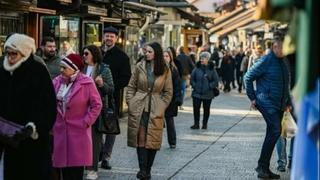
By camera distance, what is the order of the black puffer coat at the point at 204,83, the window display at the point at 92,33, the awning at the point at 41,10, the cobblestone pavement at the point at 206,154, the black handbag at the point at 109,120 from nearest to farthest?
the black handbag at the point at 109,120 → the cobblestone pavement at the point at 206,154 → the awning at the point at 41,10 → the black puffer coat at the point at 204,83 → the window display at the point at 92,33

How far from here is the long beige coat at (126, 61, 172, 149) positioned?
902cm

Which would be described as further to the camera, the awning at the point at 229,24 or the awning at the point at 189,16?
the awning at the point at 229,24

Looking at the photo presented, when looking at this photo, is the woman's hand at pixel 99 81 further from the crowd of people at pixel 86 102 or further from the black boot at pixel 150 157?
the black boot at pixel 150 157

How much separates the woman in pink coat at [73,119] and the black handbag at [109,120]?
154 centimetres

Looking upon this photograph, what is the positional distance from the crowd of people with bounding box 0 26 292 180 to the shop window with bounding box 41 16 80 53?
2.33 metres

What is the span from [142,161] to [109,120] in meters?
0.69

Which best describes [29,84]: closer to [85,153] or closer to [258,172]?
[85,153]

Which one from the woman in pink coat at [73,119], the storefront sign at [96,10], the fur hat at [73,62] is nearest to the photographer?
the woman in pink coat at [73,119]

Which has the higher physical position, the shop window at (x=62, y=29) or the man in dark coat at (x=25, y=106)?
the shop window at (x=62, y=29)

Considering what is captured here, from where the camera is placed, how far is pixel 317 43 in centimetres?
226

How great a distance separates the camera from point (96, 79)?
9.16 meters

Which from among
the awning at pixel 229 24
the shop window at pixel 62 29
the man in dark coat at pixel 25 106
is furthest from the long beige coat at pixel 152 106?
the awning at pixel 229 24

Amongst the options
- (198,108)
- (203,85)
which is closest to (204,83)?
(203,85)

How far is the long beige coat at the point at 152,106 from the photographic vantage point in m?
9.02
